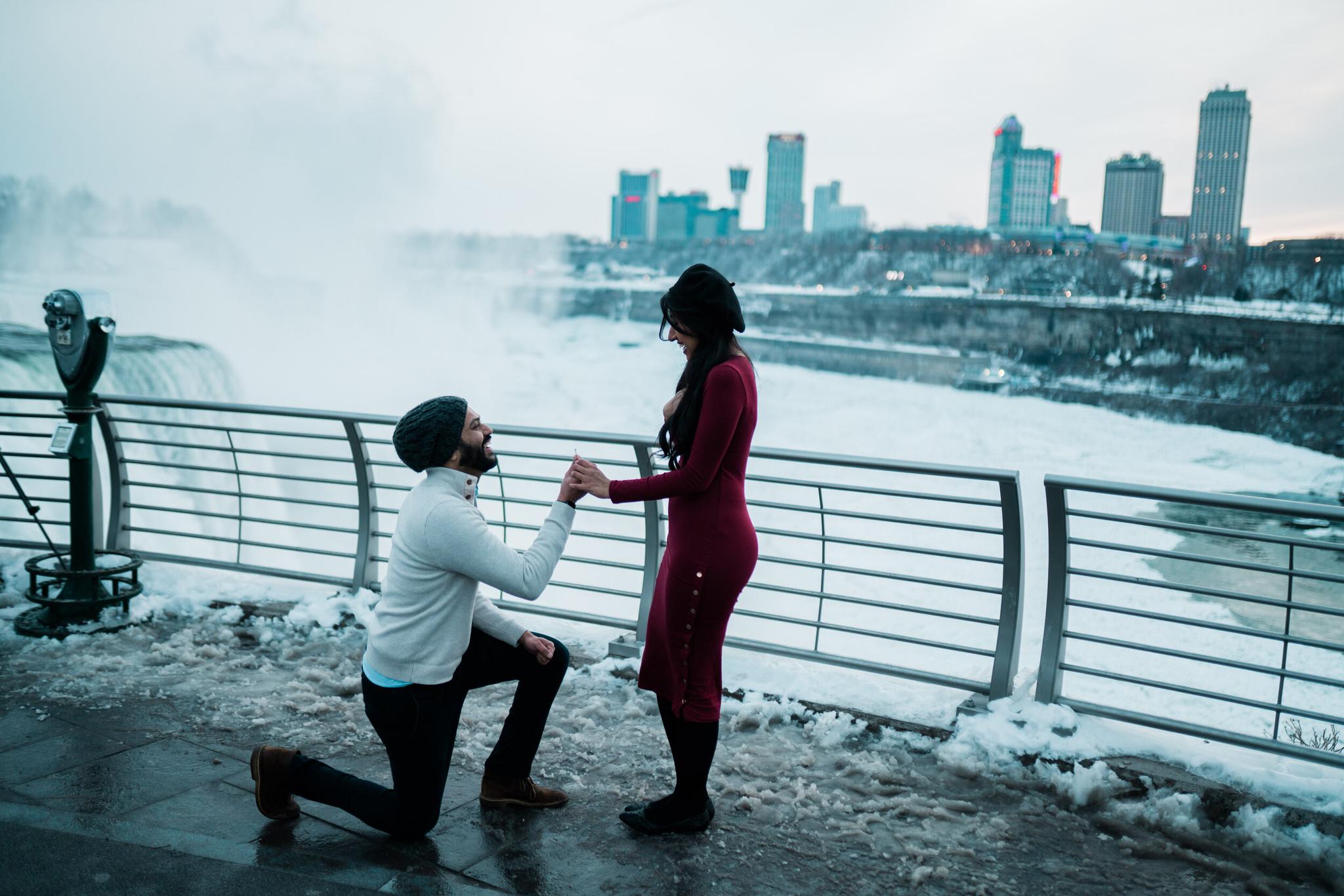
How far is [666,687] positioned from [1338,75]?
440 ft

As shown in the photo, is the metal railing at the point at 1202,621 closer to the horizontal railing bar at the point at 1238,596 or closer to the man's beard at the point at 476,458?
the horizontal railing bar at the point at 1238,596

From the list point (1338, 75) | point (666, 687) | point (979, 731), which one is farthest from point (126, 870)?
point (1338, 75)

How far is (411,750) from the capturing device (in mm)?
2812

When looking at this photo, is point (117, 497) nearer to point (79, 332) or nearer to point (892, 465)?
point (79, 332)

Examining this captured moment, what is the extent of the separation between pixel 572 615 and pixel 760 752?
4.85 ft

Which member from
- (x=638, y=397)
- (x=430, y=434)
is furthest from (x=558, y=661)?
(x=638, y=397)

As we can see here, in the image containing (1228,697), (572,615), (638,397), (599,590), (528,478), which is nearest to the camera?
(1228,697)

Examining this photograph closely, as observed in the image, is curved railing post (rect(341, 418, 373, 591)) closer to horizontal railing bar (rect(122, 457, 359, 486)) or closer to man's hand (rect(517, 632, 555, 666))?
horizontal railing bar (rect(122, 457, 359, 486))

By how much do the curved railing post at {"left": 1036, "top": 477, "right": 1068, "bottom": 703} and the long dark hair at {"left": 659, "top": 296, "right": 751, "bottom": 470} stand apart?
5.58ft

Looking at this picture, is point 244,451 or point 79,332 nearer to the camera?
point 79,332

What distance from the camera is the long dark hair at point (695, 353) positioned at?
9.35ft

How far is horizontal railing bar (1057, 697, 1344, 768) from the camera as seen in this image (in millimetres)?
3465

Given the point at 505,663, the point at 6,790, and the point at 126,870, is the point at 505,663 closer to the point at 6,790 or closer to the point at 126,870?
the point at 126,870

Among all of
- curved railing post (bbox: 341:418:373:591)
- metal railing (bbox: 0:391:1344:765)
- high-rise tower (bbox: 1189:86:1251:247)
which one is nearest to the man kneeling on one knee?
metal railing (bbox: 0:391:1344:765)
